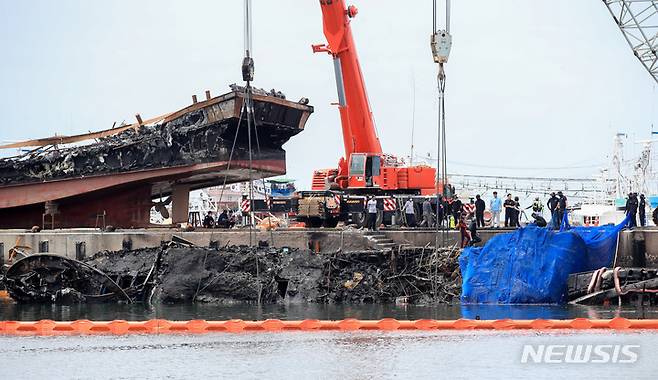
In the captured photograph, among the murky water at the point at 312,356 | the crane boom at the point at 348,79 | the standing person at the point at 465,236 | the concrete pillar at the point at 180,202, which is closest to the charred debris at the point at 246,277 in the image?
the standing person at the point at 465,236

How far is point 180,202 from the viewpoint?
4550 centimetres

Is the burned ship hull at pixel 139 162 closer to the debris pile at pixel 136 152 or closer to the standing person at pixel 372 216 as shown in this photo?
the debris pile at pixel 136 152

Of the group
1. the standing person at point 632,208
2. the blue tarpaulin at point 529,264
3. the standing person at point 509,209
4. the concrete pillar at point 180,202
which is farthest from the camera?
the concrete pillar at point 180,202

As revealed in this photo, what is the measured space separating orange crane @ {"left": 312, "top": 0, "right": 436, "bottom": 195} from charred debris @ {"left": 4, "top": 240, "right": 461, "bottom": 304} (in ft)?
20.8

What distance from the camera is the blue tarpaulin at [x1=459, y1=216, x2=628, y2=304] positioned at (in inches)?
1196

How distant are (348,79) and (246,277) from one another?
978 cm

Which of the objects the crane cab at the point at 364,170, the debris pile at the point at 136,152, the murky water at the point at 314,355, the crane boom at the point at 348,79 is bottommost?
the murky water at the point at 314,355

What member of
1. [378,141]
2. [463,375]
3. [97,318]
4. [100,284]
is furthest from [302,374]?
[378,141]

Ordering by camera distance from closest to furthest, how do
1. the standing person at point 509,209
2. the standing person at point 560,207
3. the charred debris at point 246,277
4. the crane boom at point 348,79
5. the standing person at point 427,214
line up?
the charred debris at point 246,277, the standing person at point 560,207, the standing person at point 427,214, the standing person at point 509,209, the crane boom at point 348,79

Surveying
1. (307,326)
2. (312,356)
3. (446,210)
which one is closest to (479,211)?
(446,210)

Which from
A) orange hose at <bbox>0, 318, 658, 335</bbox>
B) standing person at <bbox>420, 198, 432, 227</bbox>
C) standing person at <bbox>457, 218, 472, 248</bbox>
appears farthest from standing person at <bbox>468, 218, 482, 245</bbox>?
orange hose at <bbox>0, 318, 658, 335</bbox>

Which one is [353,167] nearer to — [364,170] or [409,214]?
[364,170]

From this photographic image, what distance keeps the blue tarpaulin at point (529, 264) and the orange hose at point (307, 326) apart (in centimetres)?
646

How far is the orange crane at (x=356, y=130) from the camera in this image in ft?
128
